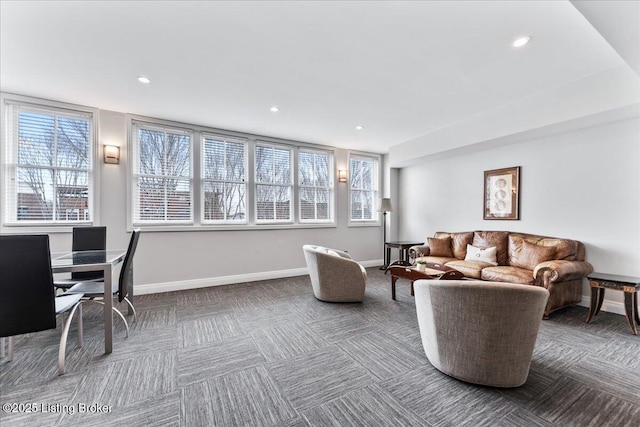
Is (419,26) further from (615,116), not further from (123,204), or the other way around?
(123,204)

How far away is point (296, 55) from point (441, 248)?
13.1ft

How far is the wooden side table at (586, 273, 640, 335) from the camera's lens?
2.77m

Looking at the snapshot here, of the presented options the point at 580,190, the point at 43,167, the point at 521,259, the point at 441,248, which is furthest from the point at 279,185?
the point at 580,190

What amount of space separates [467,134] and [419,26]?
2679mm

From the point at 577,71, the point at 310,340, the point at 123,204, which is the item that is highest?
the point at 577,71

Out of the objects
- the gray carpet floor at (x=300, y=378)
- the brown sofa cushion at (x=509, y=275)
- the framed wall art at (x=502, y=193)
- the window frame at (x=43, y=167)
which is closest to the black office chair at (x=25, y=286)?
the gray carpet floor at (x=300, y=378)

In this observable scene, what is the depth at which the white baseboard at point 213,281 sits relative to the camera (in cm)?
416

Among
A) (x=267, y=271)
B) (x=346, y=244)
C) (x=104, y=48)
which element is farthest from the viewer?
(x=346, y=244)

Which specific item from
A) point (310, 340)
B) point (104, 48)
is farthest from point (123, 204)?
point (310, 340)

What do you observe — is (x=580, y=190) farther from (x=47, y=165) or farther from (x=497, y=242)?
(x=47, y=165)

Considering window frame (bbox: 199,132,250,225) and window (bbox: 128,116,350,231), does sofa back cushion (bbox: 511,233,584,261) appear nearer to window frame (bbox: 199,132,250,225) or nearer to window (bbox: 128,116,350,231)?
window (bbox: 128,116,350,231)

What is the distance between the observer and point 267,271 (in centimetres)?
514

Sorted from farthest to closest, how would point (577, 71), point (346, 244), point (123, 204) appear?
1. point (346, 244)
2. point (123, 204)
3. point (577, 71)

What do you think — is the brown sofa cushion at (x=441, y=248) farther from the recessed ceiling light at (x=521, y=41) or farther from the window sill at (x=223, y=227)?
the recessed ceiling light at (x=521, y=41)
